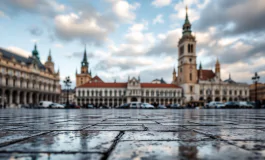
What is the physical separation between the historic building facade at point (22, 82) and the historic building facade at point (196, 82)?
160 feet

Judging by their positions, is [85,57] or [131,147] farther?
[85,57]

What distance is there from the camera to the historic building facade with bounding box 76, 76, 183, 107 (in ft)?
292

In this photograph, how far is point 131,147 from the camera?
73.4 inches

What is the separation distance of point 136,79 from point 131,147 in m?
87.8

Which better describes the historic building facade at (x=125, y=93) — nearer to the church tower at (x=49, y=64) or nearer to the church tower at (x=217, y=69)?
Answer: the church tower at (x=49, y=64)

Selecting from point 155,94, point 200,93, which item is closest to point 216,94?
point 200,93

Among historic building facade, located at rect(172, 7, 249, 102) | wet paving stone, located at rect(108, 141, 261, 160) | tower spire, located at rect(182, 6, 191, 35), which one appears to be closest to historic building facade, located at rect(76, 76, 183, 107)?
historic building facade, located at rect(172, 7, 249, 102)

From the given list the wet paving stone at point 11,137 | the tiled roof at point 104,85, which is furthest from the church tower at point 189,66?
the wet paving stone at point 11,137

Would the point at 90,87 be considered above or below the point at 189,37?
below

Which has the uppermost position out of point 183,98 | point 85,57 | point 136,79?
point 85,57

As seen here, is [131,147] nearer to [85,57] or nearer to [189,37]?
[189,37]

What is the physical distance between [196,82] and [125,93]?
27968 mm

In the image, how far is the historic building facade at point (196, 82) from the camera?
281ft

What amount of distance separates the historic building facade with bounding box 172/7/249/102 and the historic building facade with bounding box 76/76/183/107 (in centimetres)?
583
